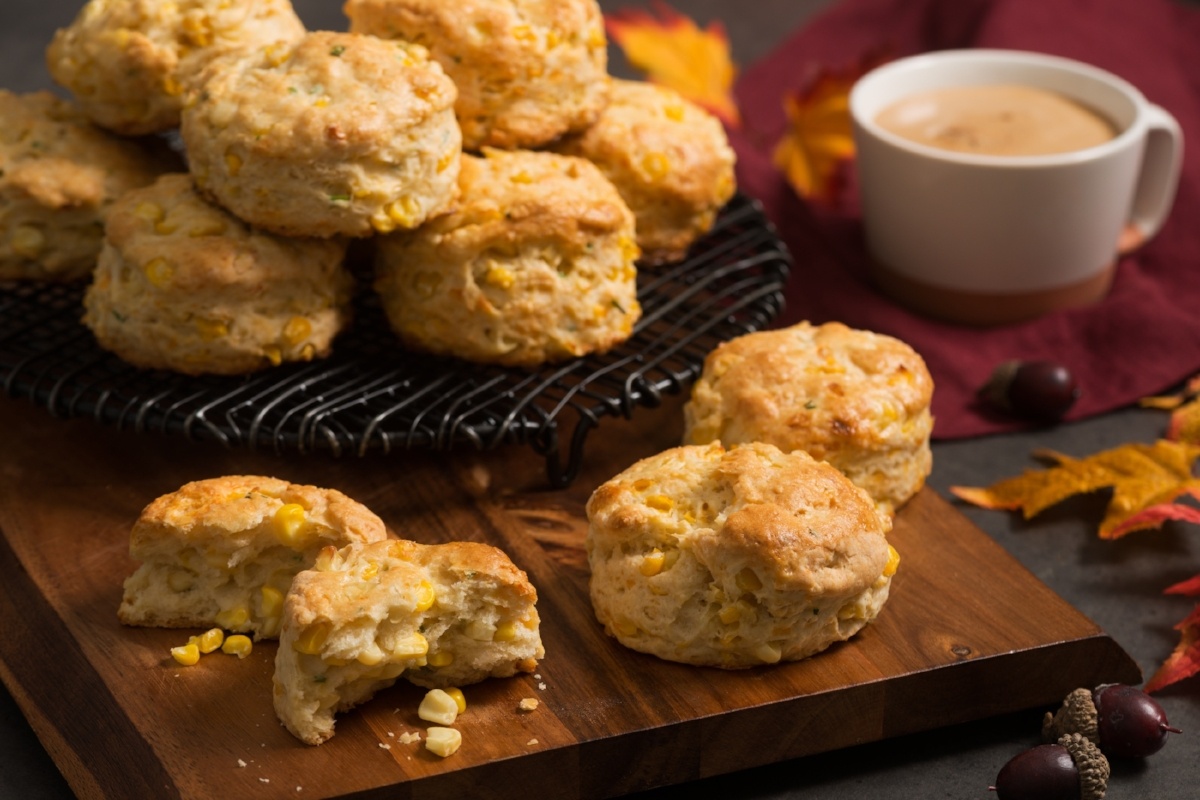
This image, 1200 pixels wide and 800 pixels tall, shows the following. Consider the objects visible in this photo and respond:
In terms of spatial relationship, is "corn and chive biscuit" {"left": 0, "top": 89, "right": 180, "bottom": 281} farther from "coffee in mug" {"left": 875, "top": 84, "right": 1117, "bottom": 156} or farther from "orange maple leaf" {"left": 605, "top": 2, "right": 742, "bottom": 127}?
"orange maple leaf" {"left": 605, "top": 2, "right": 742, "bottom": 127}

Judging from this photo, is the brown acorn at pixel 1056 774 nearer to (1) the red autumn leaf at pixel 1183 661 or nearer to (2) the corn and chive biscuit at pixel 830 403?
(1) the red autumn leaf at pixel 1183 661

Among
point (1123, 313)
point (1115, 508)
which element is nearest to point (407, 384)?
point (1115, 508)

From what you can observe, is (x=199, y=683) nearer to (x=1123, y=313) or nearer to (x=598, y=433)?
(x=598, y=433)

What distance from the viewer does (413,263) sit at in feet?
12.4

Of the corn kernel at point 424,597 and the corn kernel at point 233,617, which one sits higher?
the corn kernel at point 424,597

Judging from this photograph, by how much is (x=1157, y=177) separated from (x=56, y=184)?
12.3 feet

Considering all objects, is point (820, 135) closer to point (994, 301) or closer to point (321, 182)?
point (994, 301)

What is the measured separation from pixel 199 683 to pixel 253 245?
111cm

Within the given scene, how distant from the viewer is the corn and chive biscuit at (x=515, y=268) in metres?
3.71

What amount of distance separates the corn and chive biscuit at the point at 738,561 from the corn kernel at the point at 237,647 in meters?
0.77

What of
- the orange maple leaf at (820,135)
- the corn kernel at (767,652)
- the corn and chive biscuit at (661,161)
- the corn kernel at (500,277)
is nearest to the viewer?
the corn kernel at (767,652)

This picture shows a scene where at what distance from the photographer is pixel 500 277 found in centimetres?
371

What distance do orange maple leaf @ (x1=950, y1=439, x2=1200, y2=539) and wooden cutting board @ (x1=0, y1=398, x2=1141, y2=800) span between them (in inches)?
19.3

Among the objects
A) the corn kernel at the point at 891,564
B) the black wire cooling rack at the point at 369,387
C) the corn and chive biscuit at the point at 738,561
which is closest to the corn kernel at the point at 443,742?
the corn and chive biscuit at the point at 738,561
